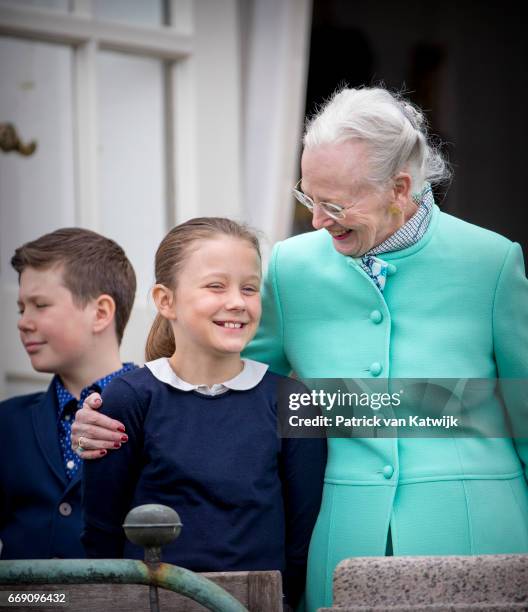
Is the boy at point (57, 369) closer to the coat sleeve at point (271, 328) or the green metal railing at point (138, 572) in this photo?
the coat sleeve at point (271, 328)

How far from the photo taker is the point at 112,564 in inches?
63.4

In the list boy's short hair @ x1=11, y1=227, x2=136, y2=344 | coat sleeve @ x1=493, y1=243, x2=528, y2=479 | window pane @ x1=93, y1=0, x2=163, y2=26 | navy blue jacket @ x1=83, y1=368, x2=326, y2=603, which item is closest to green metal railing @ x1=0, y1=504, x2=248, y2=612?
navy blue jacket @ x1=83, y1=368, x2=326, y2=603

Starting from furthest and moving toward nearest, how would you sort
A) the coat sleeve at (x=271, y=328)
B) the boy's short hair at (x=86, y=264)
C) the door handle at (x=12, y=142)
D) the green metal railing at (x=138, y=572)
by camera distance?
the door handle at (x=12, y=142)
the boy's short hair at (x=86, y=264)
the coat sleeve at (x=271, y=328)
the green metal railing at (x=138, y=572)

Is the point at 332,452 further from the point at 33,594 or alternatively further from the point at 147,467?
the point at 33,594

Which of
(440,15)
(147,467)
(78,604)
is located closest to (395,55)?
(440,15)

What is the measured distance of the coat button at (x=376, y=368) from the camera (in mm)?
2271

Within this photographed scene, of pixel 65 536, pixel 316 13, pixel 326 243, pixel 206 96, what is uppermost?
pixel 316 13

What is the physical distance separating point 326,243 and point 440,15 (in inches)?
128

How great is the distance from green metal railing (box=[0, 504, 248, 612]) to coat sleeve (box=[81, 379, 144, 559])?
0.55 m

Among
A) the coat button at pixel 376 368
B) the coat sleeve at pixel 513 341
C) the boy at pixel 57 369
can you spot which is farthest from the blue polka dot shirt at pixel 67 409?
the coat sleeve at pixel 513 341

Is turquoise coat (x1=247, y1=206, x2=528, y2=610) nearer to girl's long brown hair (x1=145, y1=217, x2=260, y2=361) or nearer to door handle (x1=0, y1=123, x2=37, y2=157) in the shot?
girl's long brown hair (x1=145, y1=217, x2=260, y2=361)

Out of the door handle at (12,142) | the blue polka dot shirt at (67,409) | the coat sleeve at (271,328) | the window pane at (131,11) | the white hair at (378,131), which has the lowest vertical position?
the blue polka dot shirt at (67,409)

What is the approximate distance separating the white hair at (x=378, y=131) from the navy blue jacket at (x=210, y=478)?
19.4 inches

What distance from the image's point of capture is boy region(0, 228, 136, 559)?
257 centimetres
